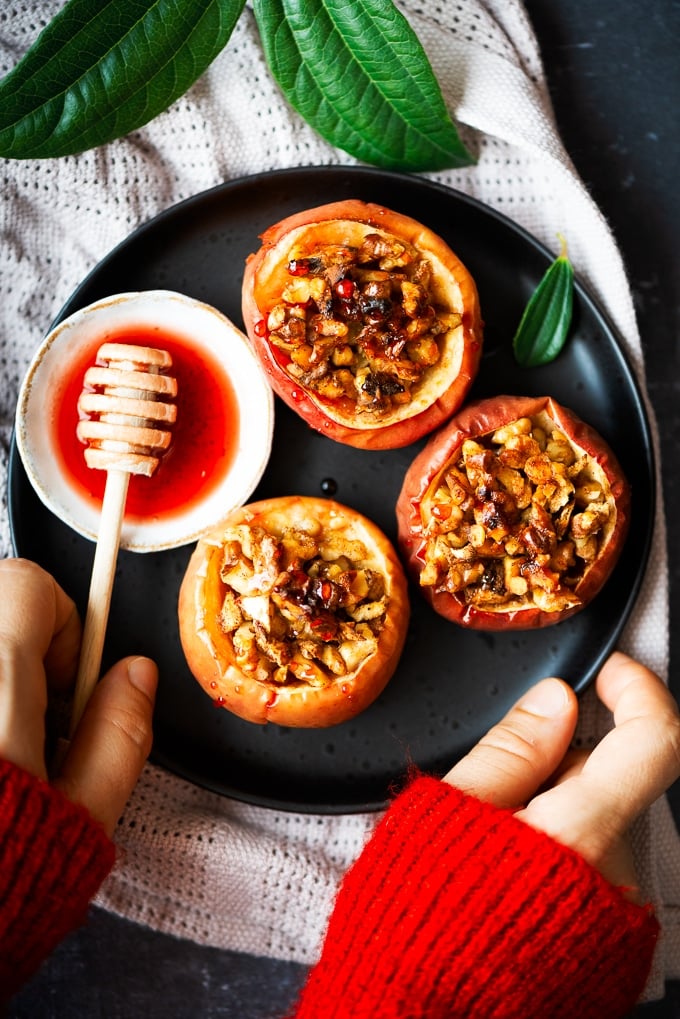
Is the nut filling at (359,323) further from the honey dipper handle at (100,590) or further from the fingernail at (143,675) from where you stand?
the fingernail at (143,675)

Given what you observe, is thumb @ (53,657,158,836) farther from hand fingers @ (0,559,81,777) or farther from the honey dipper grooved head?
the honey dipper grooved head

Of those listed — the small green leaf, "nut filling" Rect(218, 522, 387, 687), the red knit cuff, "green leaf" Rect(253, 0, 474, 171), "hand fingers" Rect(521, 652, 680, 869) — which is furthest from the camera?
the small green leaf

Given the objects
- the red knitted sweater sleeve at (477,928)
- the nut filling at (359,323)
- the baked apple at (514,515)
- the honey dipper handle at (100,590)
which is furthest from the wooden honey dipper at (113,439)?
the red knitted sweater sleeve at (477,928)

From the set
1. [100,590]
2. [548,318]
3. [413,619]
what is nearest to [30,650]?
[100,590]

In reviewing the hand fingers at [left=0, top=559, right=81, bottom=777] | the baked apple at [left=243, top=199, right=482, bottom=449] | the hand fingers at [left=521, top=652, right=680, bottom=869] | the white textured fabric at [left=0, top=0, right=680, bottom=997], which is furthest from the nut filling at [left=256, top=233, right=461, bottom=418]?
the hand fingers at [left=521, top=652, right=680, bottom=869]

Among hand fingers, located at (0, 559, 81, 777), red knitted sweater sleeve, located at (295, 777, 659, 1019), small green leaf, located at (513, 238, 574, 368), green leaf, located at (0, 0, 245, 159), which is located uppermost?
green leaf, located at (0, 0, 245, 159)
